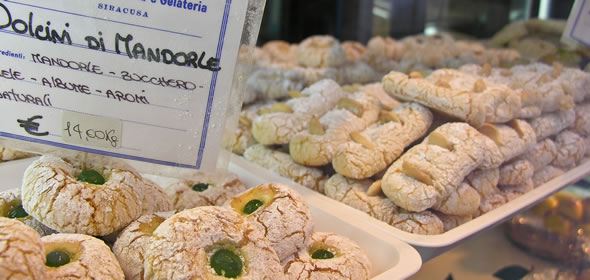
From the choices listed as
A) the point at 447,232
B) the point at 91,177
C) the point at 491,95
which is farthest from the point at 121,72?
the point at 491,95

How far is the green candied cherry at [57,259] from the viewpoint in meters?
0.97

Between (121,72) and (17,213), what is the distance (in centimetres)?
42

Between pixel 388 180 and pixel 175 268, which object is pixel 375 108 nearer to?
pixel 388 180

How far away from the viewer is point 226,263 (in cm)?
100

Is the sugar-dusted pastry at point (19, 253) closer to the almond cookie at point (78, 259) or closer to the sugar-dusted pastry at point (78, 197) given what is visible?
the almond cookie at point (78, 259)

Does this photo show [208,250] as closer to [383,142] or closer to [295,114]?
[383,142]

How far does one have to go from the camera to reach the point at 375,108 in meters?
1.98

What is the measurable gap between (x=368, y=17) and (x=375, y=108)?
1807 mm

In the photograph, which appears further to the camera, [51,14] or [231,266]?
[51,14]

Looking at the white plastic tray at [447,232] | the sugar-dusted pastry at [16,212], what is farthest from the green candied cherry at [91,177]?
the white plastic tray at [447,232]

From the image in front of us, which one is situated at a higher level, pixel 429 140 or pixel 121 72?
pixel 121 72

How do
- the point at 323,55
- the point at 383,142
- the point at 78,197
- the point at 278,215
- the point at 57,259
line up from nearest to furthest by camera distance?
the point at 57,259
the point at 78,197
the point at 278,215
the point at 383,142
the point at 323,55

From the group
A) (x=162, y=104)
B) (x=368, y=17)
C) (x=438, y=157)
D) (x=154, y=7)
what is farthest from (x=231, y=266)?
(x=368, y=17)

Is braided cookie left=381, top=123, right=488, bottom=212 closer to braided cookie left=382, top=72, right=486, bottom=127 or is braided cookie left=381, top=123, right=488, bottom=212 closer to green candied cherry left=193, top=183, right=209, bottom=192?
braided cookie left=382, top=72, right=486, bottom=127
